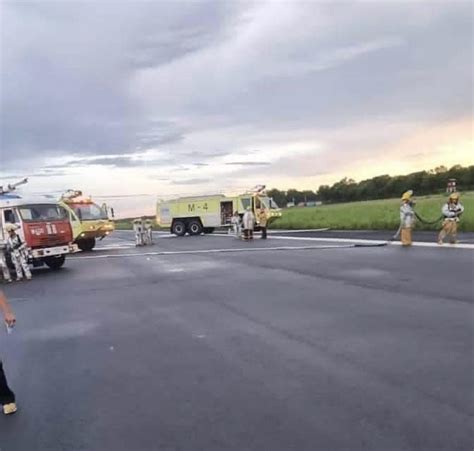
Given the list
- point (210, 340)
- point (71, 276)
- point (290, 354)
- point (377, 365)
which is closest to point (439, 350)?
point (377, 365)

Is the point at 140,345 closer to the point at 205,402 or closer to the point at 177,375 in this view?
the point at 177,375

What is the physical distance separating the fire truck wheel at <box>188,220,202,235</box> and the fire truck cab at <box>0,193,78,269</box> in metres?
19.6

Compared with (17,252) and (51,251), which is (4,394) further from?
(51,251)

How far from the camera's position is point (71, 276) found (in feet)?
52.7

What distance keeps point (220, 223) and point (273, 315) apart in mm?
29498

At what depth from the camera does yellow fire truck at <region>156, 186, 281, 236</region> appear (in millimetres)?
37062

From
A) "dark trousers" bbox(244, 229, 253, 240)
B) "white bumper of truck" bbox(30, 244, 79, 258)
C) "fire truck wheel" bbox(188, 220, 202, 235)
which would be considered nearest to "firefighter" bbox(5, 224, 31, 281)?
"white bumper of truck" bbox(30, 244, 79, 258)

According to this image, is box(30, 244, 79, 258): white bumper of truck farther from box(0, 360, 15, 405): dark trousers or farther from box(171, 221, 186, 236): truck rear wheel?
box(171, 221, 186, 236): truck rear wheel

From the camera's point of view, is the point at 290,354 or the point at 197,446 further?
the point at 290,354

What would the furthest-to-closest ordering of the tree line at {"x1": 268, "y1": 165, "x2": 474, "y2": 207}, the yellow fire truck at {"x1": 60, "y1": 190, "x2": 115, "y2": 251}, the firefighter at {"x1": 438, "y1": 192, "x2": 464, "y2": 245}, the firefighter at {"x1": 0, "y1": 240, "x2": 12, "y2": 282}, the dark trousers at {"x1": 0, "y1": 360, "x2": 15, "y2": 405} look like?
the tree line at {"x1": 268, "y1": 165, "x2": 474, "y2": 207} < the yellow fire truck at {"x1": 60, "y1": 190, "x2": 115, "y2": 251} < the firefighter at {"x1": 438, "y1": 192, "x2": 464, "y2": 245} < the firefighter at {"x1": 0, "y1": 240, "x2": 12, "y2": 282} < the dark trousers at {"x1": 0, "y1": 360, "x2": 15, "y2": 405}

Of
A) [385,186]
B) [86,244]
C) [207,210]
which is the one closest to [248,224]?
[86,244]

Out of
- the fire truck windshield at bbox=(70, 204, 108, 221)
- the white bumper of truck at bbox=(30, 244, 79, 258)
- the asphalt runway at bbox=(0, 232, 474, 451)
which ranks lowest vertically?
the asphalt runway at bbox=(0, 232, 474, 451)

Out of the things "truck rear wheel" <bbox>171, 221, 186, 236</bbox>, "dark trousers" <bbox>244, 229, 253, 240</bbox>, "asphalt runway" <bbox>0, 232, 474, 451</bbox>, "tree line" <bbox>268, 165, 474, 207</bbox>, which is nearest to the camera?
"asphalt runway" <bbox>0, 232, 474, 451</bbox>

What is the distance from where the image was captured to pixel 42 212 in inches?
745
